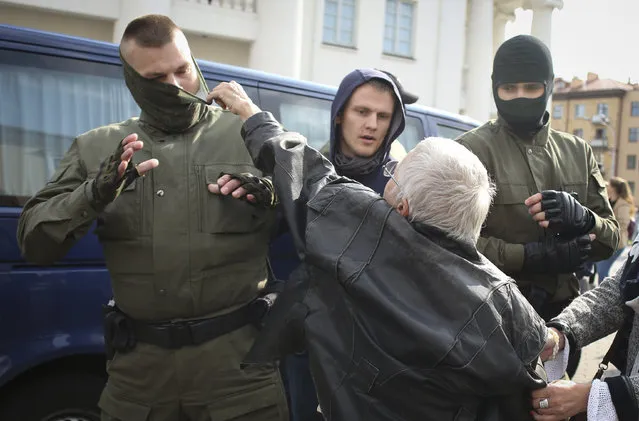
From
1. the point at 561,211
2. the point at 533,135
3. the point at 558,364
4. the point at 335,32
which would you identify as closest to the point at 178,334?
the point at 558,364

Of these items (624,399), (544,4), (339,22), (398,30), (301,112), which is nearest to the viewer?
(624,399)

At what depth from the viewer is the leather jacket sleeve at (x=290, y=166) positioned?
1637mm

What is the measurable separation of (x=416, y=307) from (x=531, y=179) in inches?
52.1

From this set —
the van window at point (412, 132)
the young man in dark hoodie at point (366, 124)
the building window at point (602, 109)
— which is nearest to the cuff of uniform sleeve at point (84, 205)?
the young man in dark hoodie at point (366, 124)

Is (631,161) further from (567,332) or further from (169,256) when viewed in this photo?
(169,256)

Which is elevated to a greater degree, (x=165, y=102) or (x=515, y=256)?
(x=165, y=102)

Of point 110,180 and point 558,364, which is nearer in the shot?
point 110,180

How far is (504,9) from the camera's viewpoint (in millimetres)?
19500

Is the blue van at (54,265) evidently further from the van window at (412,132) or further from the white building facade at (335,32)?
the white building facade at (335,32)

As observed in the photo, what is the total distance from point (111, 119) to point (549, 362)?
214 cm

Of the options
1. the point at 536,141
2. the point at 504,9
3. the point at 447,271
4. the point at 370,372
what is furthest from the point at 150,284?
the point at 504,9

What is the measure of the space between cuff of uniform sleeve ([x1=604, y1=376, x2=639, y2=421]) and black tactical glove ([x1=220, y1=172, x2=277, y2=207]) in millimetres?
1107

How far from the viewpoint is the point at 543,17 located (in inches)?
720

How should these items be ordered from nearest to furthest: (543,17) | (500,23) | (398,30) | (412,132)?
1. (412,132)
2. (398,30)
3. (543,17)
4. (500,23)
